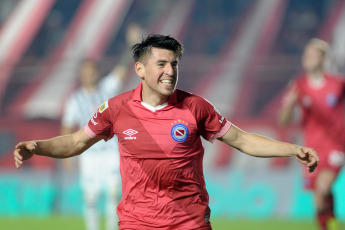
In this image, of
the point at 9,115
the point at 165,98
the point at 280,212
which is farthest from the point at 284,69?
the point at 165,98

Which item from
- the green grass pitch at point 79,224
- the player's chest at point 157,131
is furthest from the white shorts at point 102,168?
the player's chest at point 157,131

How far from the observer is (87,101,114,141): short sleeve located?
480cm

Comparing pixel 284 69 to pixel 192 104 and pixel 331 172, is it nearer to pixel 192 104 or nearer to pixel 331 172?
pixel 331 172

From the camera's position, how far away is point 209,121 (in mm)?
4699

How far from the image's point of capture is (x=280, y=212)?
35.8 feet

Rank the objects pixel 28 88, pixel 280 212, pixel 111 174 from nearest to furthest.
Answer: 1. pixel 111 174
2. pixel 280 212
3. pixel 28 88

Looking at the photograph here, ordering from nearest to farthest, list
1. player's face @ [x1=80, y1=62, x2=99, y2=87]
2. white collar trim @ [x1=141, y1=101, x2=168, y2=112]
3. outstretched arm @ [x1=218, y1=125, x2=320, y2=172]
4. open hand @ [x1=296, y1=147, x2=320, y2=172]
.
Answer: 1. open hand @ [x1=296, y1=147, x2=320, y2=172]
2. outstretched arm @ [x1=218, y1=125, x2=320, y2=172]
3. white collar trim @ [x1=141, y1=101, x2=168, y2=112]
4. player's face @ [x1=80, y1=62, x2=99, y2=87]

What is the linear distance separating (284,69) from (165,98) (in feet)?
23.5

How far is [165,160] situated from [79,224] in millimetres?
6174

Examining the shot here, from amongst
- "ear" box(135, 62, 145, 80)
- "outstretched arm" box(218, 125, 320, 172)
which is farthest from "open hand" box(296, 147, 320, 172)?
"ear" box(135, 62, 145, 80)

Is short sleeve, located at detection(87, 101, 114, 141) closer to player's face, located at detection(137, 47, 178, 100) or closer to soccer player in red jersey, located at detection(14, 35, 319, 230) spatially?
soccer player in red jersey, located at detection(14, 35, 319, 230)

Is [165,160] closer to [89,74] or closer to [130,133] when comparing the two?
[130,133]

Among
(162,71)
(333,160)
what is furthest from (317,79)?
(162,71)

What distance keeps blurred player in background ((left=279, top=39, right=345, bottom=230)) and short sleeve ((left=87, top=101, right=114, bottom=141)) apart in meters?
3.37
